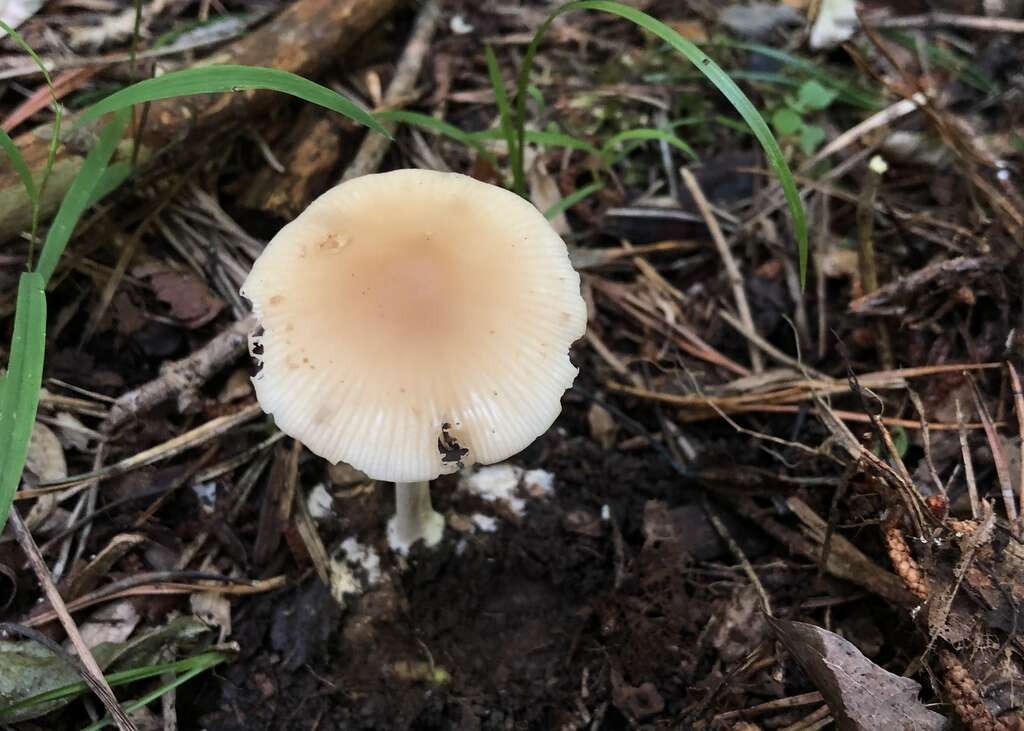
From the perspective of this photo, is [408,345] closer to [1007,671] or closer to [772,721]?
[772,721]

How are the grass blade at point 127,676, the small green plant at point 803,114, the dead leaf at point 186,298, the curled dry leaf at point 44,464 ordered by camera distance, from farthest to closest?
1. the small green plant at point 803,114
2. the dead leaf at point 186,298
3. the curled dry leaf at point 44,464
4. the grass blade at point 127,676

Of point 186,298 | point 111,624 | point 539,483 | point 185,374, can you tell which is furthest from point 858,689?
point 186,298

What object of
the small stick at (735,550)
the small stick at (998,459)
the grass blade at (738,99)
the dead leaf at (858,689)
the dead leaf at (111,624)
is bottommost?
the small stick at (735,550)

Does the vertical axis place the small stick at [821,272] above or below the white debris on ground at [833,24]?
below

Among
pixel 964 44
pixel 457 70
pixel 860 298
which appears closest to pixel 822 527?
pixel 860 298

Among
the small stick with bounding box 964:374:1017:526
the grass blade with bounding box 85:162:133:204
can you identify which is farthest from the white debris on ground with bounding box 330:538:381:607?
the small stick with bounding box 964:374:1017:526

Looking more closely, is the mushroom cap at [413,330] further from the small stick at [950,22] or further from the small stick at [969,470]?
the small stick at [950,22]

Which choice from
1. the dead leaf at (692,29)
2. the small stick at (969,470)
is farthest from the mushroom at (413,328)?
the dead leaf at (692,29)
